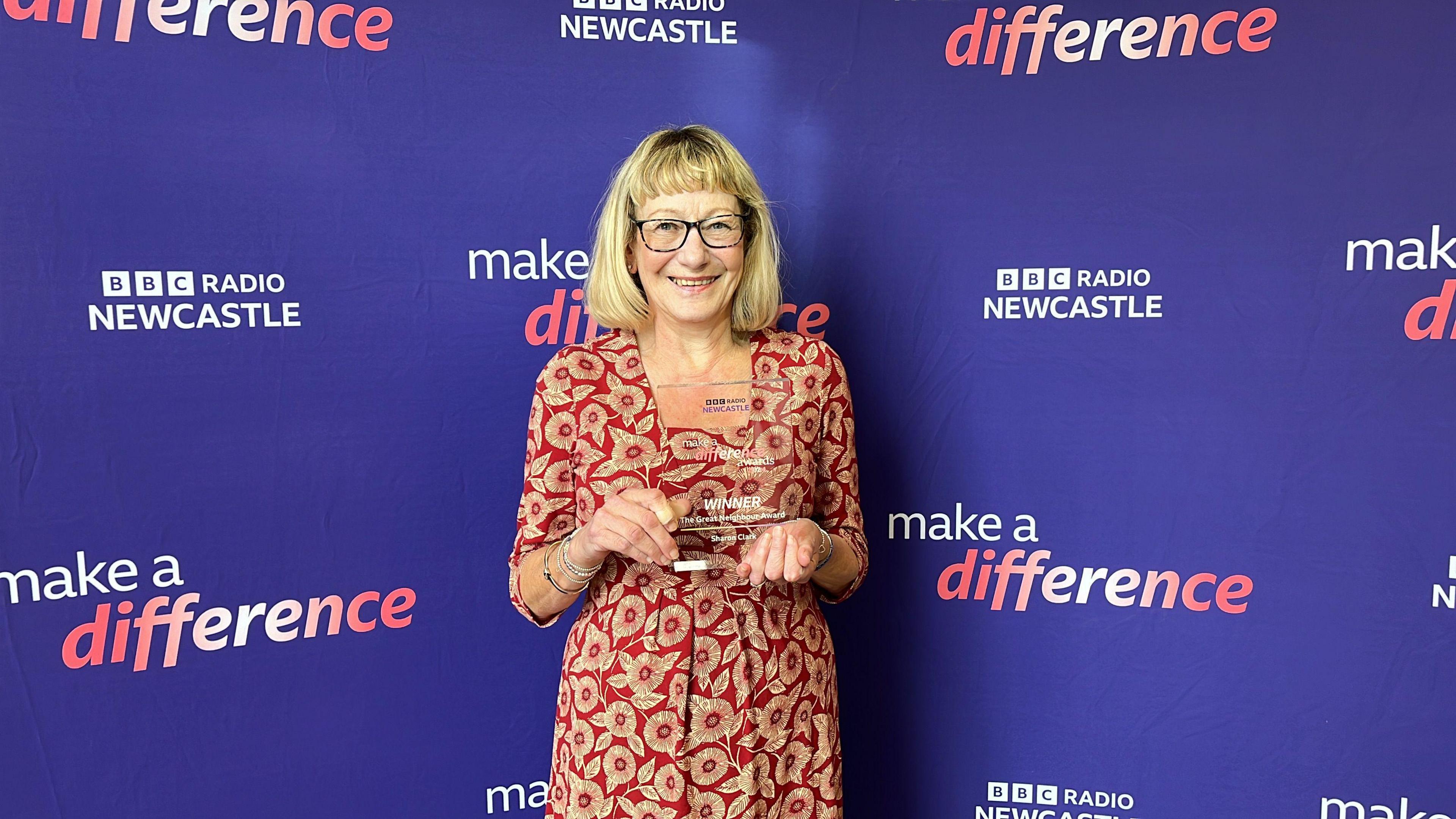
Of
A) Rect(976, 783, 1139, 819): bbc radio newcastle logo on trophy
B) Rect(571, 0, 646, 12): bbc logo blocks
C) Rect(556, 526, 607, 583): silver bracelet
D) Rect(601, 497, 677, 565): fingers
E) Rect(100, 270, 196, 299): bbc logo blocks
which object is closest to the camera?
Rect(601, 497, 677, 565): fingers

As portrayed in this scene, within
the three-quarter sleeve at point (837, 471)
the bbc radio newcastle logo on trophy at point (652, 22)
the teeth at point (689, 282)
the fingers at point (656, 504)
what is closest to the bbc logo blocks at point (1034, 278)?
the three-quarter sleeve at point (837, 471)

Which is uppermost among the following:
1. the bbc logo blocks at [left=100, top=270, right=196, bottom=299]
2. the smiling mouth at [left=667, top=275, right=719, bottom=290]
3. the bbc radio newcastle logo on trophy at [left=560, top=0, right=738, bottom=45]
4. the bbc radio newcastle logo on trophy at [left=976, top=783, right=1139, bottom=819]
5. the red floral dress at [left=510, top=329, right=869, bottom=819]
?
the bbc radio newcastle logo on trophy at [left=560, top=0, right=738, bottom=45]

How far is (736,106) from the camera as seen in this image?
6.42 feet

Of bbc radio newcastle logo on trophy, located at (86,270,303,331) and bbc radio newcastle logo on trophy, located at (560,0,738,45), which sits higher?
bbc radio newcastle logo on trophy, located at (560,0,738,45)

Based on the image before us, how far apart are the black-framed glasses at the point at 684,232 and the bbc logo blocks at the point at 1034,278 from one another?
29.8 inches

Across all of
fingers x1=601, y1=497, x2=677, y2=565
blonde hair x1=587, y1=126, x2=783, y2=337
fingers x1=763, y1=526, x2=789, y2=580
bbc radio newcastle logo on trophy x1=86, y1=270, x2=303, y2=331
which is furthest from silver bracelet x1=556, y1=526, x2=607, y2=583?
bbc radio newcastle logo on trophy x1=86, y1=270, x2=303, y2=331

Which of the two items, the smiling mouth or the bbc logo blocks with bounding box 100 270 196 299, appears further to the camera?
the bbc logo blocks with bounding box 100 270 196 299

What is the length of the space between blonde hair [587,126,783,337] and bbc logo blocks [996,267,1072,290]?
2.09 ft

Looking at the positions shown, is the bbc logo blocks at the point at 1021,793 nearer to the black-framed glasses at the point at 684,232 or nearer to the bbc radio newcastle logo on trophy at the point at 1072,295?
the bbc radio newcastle logo on trophy at the point at 1072,295

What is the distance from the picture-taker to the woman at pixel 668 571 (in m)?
1.39

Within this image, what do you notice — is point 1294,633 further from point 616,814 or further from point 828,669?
point 616,814

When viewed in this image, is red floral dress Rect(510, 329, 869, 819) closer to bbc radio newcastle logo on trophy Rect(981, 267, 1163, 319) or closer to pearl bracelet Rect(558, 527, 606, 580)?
pearl bracelet Rect(558, 527, 606, 580)

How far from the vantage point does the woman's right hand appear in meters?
1.23

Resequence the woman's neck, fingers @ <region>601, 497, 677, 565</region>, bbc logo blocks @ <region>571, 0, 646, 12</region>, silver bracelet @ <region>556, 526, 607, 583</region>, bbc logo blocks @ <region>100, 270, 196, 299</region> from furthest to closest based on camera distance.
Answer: bbc logo blocks @ <region>571, 0, 646, 12</region>, bbc logo blocks @ <region>100, 270, 196, 299</region>, the woman's neck, silver bracelet @ <region>556, 526, 607, 583</region>, fingers @ <region>601, 497, 677, 565</region>
